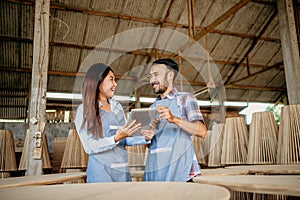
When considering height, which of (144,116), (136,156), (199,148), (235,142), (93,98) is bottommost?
(136,156)

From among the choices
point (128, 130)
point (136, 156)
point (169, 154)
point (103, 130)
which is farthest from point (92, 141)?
point (136, 156)

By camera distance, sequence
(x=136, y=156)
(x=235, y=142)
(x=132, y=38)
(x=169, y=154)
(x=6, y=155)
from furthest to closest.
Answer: (x=132, y=38)
(x=136, y=156)
(x=235, y=142)
(x=6, y=155)
(x=169, y=154)

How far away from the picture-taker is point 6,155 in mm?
3508

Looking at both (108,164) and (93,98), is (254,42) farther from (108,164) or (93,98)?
(108,164)

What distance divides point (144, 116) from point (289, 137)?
186 cm

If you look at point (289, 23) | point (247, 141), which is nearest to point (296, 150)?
point (247, 141)

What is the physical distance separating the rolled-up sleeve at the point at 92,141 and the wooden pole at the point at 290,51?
5.09 metres

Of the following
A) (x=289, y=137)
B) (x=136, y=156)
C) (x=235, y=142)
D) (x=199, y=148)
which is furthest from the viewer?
(x=199, y=148)

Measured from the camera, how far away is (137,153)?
440 centimetres

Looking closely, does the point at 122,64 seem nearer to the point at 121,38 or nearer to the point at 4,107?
the point at 121,38

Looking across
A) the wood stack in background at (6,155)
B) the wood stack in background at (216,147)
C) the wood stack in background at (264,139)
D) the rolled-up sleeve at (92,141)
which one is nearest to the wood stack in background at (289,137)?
the wood stack in background at (264,139)

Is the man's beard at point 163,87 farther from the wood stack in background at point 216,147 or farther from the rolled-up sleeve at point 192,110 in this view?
the wood stack in background at point 216,147

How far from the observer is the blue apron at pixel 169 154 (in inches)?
70.1

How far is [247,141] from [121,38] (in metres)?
6.06
